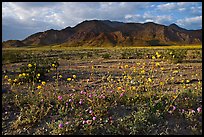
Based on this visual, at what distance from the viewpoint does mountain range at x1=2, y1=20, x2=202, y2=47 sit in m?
129

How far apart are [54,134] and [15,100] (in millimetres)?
1730

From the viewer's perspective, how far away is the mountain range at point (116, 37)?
5064 inches

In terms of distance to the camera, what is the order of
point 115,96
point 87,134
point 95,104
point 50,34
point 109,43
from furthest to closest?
point 50,34
point 109,43
point 115,96
point 95,104
point 87,134

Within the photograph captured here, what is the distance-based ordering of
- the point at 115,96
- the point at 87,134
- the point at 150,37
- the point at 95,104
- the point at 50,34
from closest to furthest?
the point at 87,134 < the point at 95,104 < the point at 115,96 < the point at 150,37 < the point at 50,34

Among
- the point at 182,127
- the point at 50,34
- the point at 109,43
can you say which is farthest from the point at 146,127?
the point at 50,34

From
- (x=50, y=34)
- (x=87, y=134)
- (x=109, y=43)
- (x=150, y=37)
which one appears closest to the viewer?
(x=87, y=134)

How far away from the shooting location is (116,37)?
442 ft

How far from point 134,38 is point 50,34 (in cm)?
5084

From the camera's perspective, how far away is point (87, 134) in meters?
4.45

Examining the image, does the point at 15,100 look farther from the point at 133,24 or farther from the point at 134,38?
the point at 133,24

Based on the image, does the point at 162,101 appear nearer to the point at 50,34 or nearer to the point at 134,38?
the point at 134,38

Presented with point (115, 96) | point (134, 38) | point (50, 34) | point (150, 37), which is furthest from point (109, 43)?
point (115, 96)

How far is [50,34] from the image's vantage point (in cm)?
16100

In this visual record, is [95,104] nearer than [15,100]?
Yes
